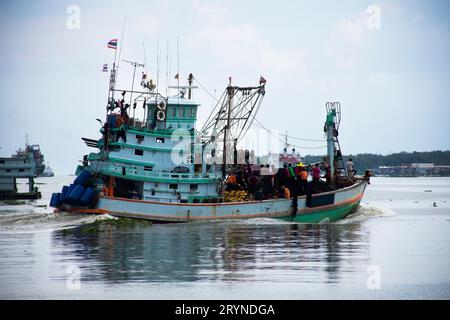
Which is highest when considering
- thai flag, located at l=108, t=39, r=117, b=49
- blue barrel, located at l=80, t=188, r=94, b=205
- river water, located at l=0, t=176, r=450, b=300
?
thai flag, located at l=108, t=39, r=117, b=49

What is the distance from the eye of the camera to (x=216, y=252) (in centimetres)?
2670

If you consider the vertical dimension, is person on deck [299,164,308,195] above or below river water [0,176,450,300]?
above

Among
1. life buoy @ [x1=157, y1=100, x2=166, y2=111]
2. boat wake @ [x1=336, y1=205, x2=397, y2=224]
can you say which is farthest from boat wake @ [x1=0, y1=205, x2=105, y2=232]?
boat wake @ [x1=336, y1=205, x2=397, y2=224]

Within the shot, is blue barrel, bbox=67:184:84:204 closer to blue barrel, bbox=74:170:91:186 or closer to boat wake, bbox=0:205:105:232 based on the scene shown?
blue barrel, bbox=74:170:91:186

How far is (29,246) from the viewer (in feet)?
93.8

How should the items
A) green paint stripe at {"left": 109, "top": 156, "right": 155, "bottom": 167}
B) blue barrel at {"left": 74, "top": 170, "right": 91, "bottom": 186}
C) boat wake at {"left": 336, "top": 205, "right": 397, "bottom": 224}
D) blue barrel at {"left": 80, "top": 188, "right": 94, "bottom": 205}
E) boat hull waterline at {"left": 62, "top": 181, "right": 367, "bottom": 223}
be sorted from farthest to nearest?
boat wake at {"left": 336, "top": 205, "right": 397, "bottom": 224}, green paint stripe at {"left": 109, "top": 156, "right": 155, "bottom": 167}, blue barrel at {"left": 74, "top": 170, "right": 91, "bottom": 186}, boat hull waterline at {"left": 62, "top": 181, "right": 367, "bottom": 223}, blue barrel at {"left": 80, "top": 188, "right": 94, "bottom": 205}

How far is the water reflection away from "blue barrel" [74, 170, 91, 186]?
3679 millimetres

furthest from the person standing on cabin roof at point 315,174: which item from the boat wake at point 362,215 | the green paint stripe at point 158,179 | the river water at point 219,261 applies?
the green paint stripe at point 158,179

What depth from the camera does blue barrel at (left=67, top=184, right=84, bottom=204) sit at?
36875 millimetres

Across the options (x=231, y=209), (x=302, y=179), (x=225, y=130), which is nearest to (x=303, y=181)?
(x=302, y=179)

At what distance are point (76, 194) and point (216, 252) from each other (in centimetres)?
1250

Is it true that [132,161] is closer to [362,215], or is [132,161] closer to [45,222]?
[45,222]

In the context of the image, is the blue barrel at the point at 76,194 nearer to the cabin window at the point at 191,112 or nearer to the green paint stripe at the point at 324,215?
the cabin window at the point at 191,112
